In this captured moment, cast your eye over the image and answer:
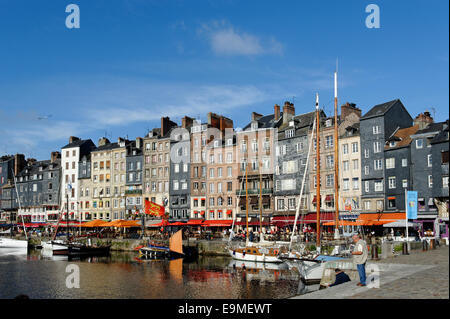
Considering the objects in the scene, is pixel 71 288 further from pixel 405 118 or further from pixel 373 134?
pixel 405 118

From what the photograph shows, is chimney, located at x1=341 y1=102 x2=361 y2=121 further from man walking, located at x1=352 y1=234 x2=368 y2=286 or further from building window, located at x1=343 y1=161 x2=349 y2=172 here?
man walking, located at x1=352 y1=234 x2=368 y2=286

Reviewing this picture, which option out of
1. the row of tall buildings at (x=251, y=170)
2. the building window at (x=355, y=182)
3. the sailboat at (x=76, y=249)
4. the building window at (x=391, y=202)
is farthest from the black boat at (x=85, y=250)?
the building window at (x=391, y=202)

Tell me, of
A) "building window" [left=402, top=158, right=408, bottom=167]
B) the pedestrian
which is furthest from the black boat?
the pedestrian

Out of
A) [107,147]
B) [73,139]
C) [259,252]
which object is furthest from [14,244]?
[259,252]

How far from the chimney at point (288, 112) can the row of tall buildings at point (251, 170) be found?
0.15 m

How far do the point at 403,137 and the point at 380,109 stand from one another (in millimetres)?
4767

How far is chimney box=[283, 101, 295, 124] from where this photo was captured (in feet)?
217

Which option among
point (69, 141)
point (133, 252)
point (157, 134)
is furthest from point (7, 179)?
point (133, 252)

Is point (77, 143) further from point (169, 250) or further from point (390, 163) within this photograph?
point (390, 163)

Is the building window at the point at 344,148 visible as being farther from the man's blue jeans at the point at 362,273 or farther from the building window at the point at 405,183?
the man's blue jeans at the point at 362,273

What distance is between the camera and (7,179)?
346 ft

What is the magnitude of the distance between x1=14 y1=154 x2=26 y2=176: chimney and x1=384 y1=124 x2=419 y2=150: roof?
85.0 m

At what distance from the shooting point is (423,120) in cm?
5094
